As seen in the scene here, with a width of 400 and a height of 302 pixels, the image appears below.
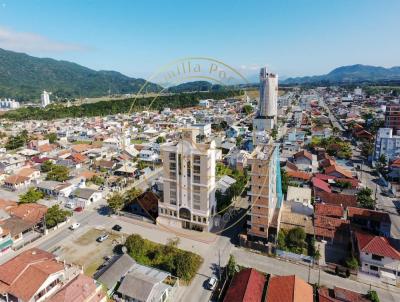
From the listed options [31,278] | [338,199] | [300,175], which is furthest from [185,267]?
[300,175]

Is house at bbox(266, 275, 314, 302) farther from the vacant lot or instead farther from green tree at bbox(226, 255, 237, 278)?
the vacant lot

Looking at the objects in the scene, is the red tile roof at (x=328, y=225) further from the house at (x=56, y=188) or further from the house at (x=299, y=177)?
the house at (x=56, y=188)

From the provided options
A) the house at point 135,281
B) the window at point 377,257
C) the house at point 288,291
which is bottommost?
the house at point 135,281

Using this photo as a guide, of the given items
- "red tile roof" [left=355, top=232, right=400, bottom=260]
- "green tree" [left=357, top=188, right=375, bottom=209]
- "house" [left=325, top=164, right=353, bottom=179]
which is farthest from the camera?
"house" [left=325, top=164, right=353, bottom=179]

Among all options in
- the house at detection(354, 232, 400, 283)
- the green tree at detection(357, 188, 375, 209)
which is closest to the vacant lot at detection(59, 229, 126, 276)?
the house at detection(354, 232, 400, 283)

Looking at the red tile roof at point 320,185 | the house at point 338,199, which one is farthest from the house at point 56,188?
the red tile roof at point 320,185

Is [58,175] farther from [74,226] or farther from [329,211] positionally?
[329,211]
